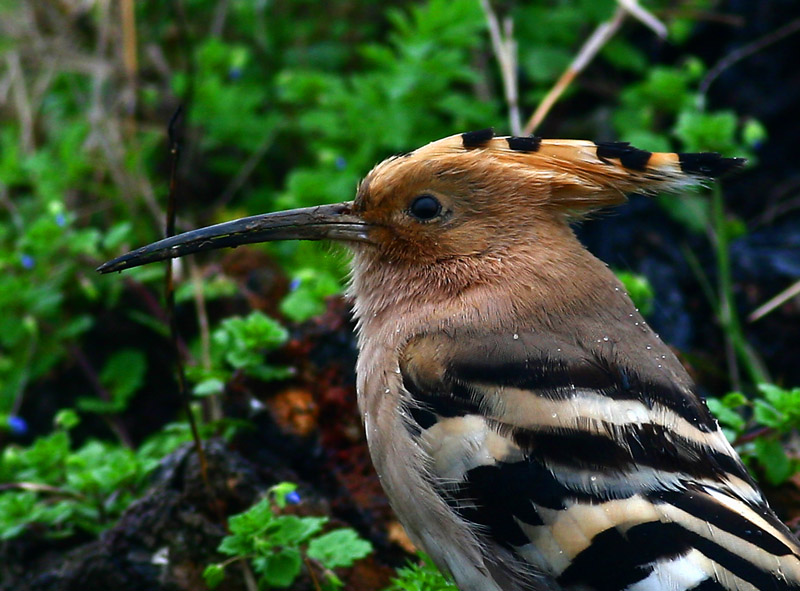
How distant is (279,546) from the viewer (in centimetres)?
242

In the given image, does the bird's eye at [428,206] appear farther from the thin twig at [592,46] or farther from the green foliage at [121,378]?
the green foliage at [121,378]

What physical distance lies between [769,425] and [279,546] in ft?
3.87

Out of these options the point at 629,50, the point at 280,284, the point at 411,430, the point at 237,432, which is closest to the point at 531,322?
the point at 411,430

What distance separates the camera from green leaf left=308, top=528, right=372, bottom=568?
7.82 feet

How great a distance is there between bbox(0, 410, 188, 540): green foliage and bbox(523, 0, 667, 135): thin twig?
185cm

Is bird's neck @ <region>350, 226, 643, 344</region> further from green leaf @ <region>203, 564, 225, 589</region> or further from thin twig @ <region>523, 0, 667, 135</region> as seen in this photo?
thin twig @ <region>523, 0, 667, 135</region>

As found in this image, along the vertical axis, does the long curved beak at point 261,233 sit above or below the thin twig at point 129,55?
below

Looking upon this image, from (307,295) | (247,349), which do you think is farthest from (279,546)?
(307,295)

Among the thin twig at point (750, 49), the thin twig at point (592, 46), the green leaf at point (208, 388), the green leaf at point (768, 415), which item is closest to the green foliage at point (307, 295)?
the green leaf at point (208, 388)

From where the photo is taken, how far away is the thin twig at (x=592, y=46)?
3.92 meters

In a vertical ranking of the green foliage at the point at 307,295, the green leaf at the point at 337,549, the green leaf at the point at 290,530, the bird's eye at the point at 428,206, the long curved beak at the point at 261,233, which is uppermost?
the bird's eye at the point at 428,206

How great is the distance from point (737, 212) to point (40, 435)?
2.85 metres

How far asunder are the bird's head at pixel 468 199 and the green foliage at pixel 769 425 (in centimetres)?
59

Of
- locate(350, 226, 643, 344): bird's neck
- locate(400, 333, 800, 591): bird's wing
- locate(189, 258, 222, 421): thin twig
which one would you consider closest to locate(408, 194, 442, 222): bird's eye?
locate(350, 226, 643, 344): bird's neck
